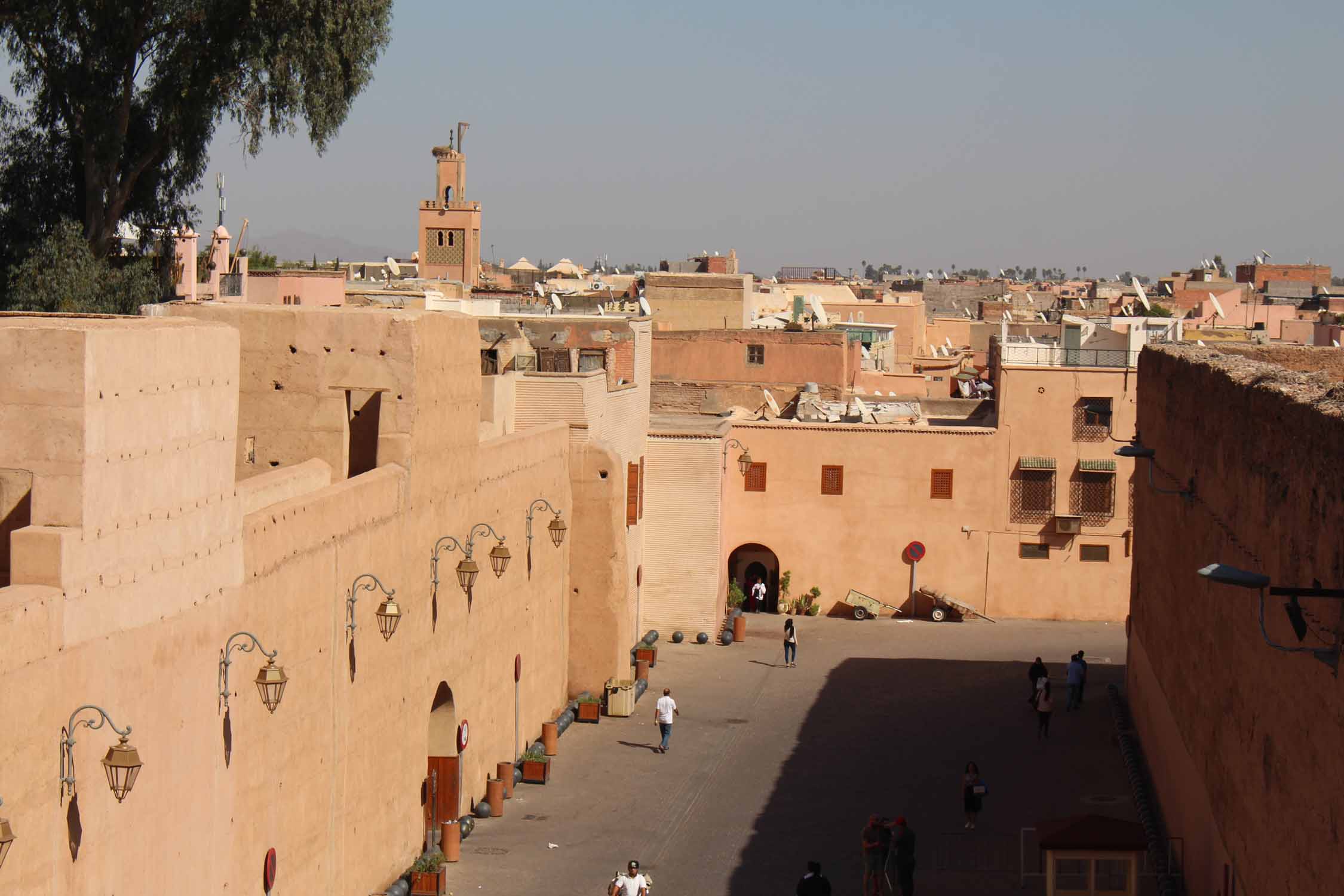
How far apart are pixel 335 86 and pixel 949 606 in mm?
15064

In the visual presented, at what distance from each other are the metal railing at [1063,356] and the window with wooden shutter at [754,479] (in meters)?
5.15

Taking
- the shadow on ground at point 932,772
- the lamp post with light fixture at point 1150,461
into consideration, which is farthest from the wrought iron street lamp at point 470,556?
the lamp post with light fixture at point 1150,461

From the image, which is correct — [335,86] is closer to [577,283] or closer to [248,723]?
[248,723]

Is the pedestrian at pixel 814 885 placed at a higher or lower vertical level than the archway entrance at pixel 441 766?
lower

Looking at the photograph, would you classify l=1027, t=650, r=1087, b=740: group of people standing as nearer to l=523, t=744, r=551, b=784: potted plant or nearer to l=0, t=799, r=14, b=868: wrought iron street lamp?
l=523, t=744, r=551, b=784: potted plant

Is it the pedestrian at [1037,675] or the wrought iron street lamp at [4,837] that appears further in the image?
the pedestrian at [1037,675]

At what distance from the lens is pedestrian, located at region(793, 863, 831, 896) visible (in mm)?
17172

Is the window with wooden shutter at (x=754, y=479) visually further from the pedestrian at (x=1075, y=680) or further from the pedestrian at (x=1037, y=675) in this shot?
the pedestrian at (x=1037, y=675)

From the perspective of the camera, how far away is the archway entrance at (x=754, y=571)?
116 ft

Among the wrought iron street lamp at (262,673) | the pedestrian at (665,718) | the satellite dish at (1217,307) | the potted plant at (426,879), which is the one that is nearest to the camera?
the wrought iron street lamp at (262,673)

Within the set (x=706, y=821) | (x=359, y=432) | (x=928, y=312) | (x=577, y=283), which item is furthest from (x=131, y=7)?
(x=928, y=312)

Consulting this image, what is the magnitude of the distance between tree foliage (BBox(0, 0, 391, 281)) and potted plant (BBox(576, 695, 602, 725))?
1066 cm

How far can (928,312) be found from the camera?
102 meters

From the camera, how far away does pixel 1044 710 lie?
82.3 ft
